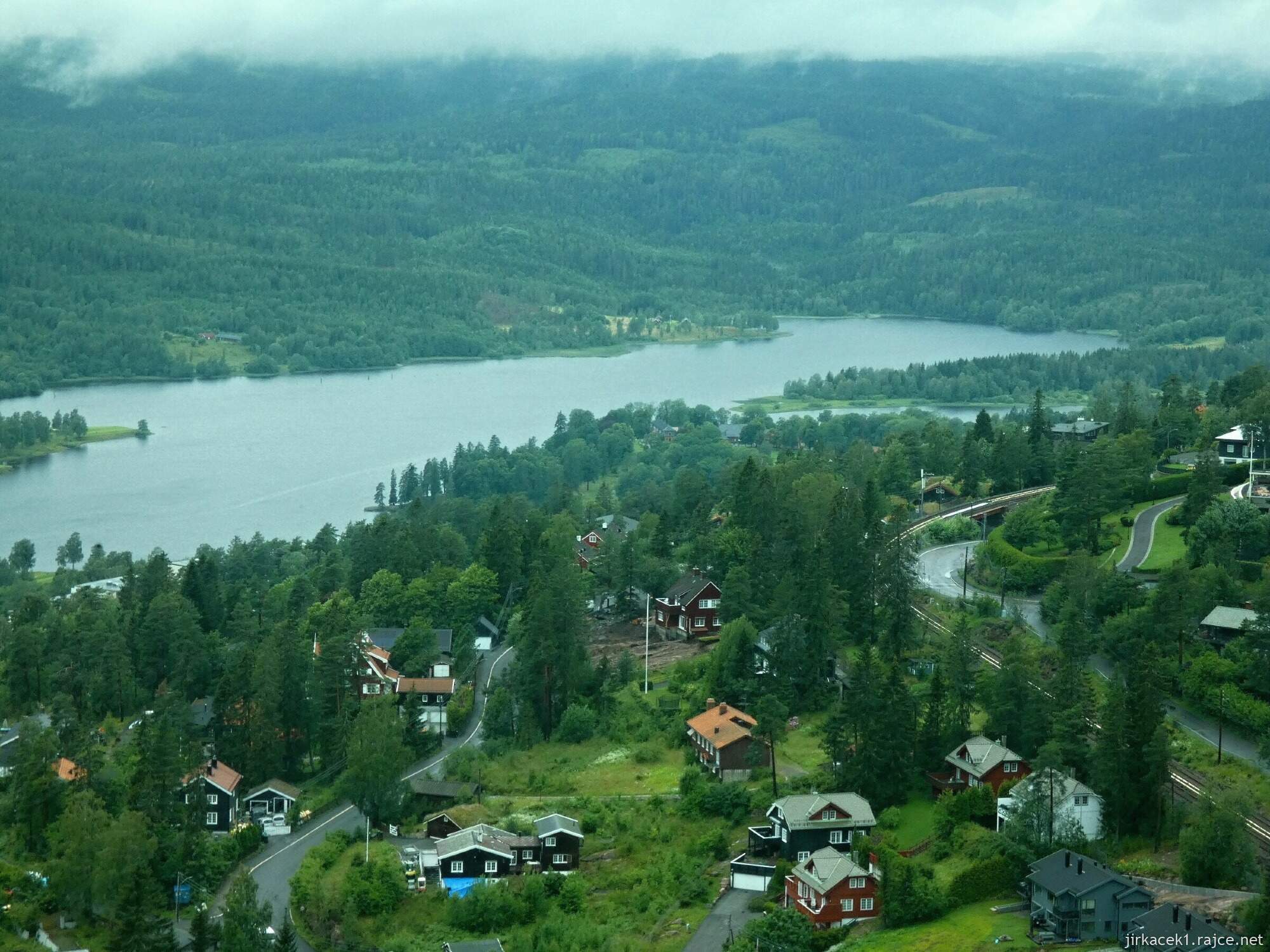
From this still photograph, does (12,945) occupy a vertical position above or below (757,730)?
below

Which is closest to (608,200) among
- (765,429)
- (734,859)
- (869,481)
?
(765,429)

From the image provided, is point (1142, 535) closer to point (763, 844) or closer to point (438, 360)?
point (763, 844)

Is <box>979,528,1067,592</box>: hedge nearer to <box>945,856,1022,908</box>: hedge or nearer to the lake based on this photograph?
<box>945,856,1022,908</box>: hedge

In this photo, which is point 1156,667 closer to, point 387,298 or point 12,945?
point 12,945

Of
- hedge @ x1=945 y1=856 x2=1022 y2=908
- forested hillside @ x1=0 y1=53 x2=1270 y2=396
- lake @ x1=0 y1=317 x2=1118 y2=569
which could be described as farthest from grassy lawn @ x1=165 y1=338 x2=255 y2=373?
hedge @ x1=945 y1=856 x2=1022 y2=908

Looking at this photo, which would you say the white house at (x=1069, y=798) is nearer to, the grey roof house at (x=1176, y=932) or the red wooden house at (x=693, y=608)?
the grey roof house at (x=1176, y=932)
